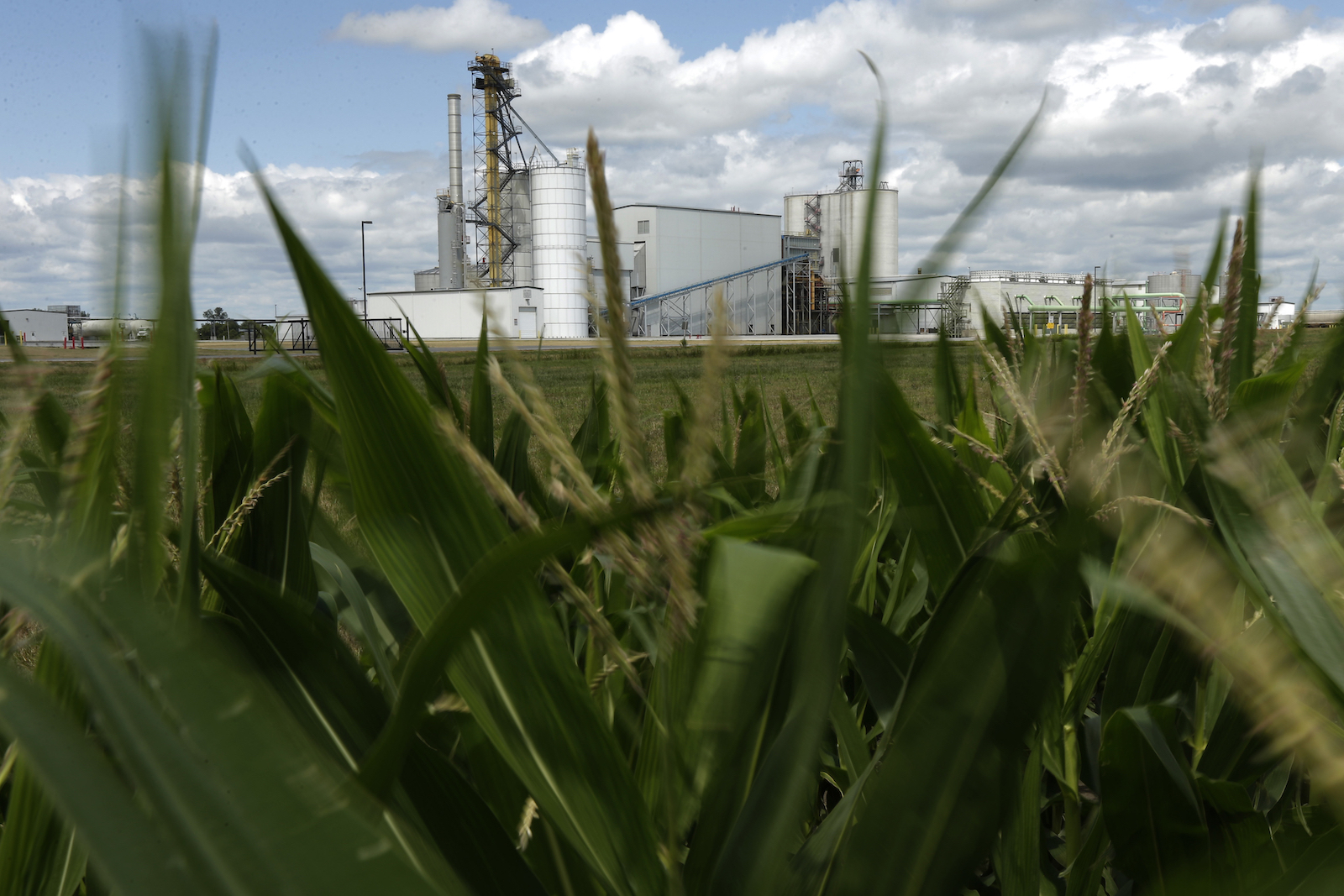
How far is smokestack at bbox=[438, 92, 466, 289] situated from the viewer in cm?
2883

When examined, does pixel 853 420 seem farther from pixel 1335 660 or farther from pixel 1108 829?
pixel 1108 829

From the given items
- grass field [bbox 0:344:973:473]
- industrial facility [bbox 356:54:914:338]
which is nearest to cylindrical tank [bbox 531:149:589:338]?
industrial facility [bbox 356:54:914:338]

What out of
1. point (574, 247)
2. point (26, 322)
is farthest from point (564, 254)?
point (26, 322)

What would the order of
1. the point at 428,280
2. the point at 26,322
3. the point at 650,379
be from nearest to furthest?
the point at 26,322 < the point at 650,379 < the point at 428,280

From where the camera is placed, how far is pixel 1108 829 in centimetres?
48

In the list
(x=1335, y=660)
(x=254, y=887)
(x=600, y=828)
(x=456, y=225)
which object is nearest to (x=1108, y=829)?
(x=1335, y=660)

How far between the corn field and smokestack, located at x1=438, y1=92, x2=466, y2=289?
93.5ft

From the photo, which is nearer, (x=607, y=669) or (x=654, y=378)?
(x=607, y=669)

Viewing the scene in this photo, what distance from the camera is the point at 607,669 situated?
422mm

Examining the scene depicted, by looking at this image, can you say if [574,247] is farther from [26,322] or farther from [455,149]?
[26,322]

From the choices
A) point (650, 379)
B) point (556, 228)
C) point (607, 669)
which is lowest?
point (607, 669)

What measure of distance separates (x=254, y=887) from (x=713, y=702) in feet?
0.69

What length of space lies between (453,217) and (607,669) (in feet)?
108

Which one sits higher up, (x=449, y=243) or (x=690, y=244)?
(x=690, y=244)
